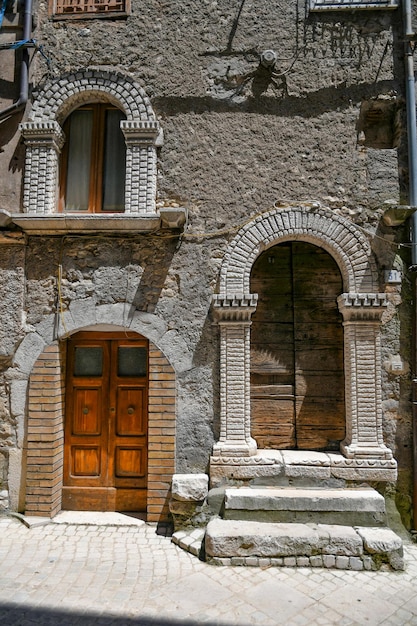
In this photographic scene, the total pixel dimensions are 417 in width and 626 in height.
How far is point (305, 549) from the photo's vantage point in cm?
367

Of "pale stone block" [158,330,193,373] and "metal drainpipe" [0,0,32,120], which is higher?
"metal drainpipe" [0,0,32,120]

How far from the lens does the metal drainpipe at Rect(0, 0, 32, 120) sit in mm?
4801

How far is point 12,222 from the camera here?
4.60m

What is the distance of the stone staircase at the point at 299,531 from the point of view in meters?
3.65

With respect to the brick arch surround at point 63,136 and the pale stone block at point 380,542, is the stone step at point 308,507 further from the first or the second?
the brick arch surround at point 63,136

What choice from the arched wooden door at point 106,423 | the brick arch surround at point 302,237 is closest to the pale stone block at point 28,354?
the arched wooden door at point 106,423

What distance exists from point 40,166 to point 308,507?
15.4 feet

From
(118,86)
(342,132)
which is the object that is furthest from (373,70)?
(118,86)

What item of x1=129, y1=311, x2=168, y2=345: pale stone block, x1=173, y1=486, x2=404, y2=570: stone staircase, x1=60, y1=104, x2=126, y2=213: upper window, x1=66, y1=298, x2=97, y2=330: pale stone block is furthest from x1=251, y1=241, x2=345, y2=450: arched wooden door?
x1=60, y1=104, x2=126, y2=213: upper window

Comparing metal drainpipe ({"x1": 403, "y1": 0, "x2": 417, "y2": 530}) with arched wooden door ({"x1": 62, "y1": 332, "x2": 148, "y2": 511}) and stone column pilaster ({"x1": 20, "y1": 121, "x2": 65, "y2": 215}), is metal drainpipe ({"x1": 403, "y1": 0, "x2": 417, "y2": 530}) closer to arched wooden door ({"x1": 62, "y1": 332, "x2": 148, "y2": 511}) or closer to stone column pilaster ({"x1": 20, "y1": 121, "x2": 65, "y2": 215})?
arched wooden door ({"x1": 62, "y1": 332, "x2": 148, "y2": 511})

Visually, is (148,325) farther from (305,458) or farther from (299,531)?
(299,531)

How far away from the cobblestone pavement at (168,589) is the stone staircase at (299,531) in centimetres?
9

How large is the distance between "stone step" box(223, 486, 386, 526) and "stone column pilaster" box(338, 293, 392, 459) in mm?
481

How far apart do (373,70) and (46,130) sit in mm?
3860
